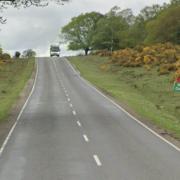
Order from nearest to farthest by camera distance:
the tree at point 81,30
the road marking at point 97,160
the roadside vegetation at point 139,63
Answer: the road marking at point 97,160 → the roadside vegetation at point 139,63 → the tree at point 81,30

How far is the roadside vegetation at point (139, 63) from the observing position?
42.4 metres

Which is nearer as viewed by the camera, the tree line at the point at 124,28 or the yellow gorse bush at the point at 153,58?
the yellow gorse bush at the point at 153,58

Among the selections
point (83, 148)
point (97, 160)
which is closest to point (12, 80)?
point (83, 148)

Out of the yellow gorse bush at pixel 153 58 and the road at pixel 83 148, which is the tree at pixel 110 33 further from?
the road at pixel 83 148

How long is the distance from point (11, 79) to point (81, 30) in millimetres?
103319

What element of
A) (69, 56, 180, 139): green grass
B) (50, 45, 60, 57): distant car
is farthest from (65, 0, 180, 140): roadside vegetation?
(50, 45, 60, 57): distant car

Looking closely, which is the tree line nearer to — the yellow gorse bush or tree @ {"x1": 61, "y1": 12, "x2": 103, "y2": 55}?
tree @ {"x1": 61, "y1": 12, "x2": 103, "y2": 55}

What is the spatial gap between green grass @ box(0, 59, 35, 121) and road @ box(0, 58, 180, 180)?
2553mm

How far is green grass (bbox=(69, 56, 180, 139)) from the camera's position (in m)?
34.9

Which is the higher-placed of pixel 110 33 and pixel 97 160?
pixel 110 33

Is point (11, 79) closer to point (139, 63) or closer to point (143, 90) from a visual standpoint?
point (139, 63)

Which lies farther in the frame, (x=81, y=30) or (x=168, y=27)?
(x=81, y=30)

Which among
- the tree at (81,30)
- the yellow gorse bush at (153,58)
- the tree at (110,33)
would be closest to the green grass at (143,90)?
the yellow gorse bush at (153,58)

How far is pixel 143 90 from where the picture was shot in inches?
2277
